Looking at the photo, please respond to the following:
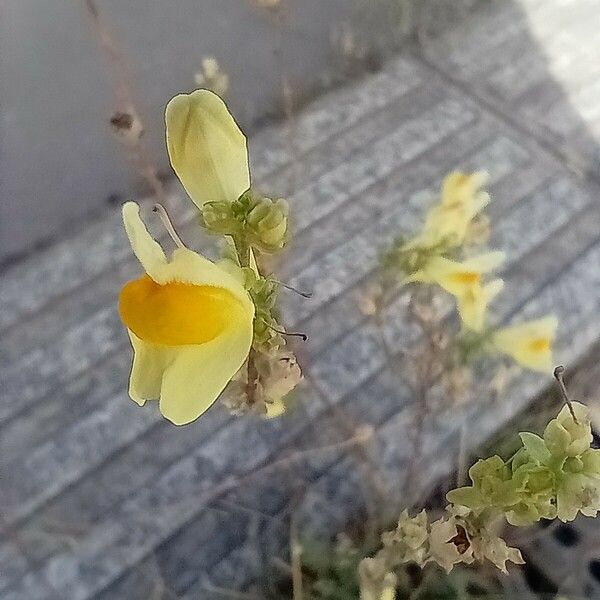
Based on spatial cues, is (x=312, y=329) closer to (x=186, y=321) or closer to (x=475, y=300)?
(x=475, y=300)

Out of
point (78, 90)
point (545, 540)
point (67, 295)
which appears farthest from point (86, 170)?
point (545, 540)

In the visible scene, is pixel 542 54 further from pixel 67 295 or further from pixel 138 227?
pixel 138 227

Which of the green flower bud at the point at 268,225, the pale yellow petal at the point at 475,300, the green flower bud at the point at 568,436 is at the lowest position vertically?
the pale yellow petal at the point at 475,300

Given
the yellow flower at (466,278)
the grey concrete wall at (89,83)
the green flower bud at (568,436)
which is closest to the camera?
the green flower bud at (568,436)

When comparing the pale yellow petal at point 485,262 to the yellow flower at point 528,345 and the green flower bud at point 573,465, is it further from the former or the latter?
the green flower bud at point 573,465

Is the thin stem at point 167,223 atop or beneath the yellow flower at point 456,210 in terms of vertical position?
atop

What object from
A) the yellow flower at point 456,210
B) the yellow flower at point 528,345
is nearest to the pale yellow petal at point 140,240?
the yellow flower at point 456,210
